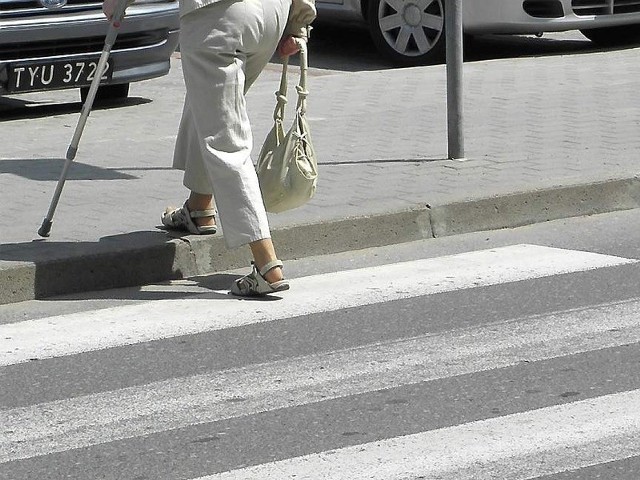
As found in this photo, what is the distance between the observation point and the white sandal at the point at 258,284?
6.30 meters

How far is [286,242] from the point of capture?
23.0 feet

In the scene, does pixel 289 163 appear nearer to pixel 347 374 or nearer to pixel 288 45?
pixel 288 45

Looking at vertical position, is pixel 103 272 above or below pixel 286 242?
above

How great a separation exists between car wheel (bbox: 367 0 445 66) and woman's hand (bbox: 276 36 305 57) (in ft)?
20.6

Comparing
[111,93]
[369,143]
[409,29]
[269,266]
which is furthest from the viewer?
[409,29]

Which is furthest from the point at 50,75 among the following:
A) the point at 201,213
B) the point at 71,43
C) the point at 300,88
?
the point at 300,88

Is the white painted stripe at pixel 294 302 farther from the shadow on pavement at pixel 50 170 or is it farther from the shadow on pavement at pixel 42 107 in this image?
the shadow on pavement at pixel 42 107

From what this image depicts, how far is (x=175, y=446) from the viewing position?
4.59 m

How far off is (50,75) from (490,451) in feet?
20.4

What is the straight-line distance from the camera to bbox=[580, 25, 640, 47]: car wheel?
13555mm

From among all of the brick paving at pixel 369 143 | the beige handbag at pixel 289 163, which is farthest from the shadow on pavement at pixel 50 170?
the beige handbag at pixel 289 163

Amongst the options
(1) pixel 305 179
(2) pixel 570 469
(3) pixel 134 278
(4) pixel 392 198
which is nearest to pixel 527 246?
(4) pixel 392 198

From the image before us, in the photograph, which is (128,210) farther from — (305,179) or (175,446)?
(175,446)

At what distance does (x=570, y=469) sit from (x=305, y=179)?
96.2 inches
